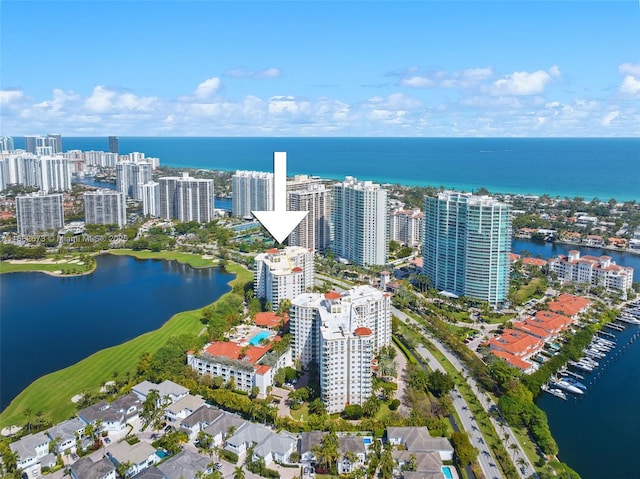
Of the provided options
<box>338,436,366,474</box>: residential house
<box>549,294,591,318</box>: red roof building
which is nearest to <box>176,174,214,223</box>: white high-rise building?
<box>549,294,591,318</box>: red roof building

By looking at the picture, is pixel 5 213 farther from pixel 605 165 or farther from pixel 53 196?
pixel 605 165

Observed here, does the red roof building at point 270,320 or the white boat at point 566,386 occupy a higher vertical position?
the red roof building at point 270,320

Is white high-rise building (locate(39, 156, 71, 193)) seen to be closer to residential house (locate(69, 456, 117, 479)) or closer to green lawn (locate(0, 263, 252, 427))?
green lawn (locate(0, 263, 252, 427))

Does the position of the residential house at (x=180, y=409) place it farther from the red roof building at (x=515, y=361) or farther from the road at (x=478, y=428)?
the red roof building at (x=515, y=361)

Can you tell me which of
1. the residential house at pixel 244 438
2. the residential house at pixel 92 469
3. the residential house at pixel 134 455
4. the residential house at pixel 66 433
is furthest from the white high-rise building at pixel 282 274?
the residential house at pixel 92 469

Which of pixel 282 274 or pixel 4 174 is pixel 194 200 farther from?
pixel 4 174

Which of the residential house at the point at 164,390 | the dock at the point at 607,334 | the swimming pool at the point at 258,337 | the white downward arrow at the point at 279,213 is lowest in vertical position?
the dock at the point at 607,334

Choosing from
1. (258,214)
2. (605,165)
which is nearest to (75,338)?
(258,214)
